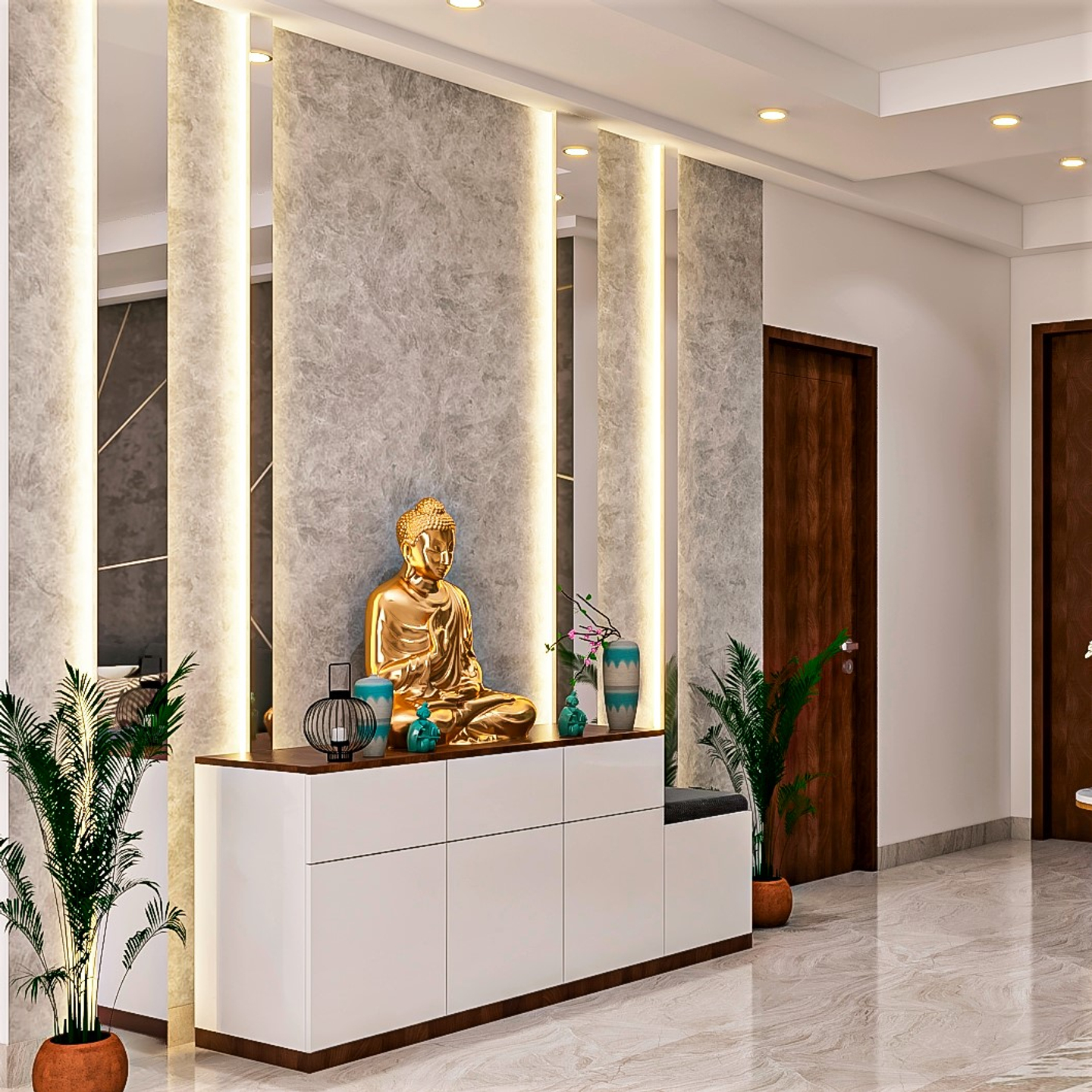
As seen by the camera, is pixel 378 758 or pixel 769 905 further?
pixel 769 905

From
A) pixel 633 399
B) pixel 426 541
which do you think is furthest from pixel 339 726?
pixel 633 399

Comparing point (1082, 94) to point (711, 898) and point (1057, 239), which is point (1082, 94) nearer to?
point (1057, 239)

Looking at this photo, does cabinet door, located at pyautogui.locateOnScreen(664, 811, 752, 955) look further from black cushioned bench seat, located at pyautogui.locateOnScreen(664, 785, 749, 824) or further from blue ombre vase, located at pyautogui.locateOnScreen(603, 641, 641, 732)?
blue ombre vase, located at pyautogui.locateOnScreen(603, 641, 641, 732)

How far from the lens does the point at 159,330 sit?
13.0 ft

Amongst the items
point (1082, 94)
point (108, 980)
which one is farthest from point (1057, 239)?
point (108, 980)

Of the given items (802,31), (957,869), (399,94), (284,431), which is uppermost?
(802,31)

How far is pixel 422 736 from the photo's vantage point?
4.12m

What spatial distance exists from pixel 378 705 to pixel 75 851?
0.89 meters

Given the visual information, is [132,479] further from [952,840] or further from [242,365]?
[952,840]

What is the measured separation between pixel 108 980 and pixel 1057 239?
5340 mm

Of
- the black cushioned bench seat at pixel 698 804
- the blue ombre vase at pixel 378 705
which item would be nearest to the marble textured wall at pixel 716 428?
the black cushioned bench seat at pixel 698 804

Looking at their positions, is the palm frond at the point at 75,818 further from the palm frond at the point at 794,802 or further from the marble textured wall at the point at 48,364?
the palm frond at the point at 794,802

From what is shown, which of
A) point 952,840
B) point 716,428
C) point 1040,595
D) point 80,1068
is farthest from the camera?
point 1040,595

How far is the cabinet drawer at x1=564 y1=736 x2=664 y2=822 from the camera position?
454 centimetres
